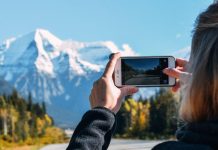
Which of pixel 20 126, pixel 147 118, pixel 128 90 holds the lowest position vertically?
pixel 147 118

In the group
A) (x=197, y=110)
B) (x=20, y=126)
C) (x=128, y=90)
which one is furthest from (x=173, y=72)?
(x=20, y=126)

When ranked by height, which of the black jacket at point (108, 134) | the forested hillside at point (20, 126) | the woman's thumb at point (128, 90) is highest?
the woman's thumb at point (128, 90)

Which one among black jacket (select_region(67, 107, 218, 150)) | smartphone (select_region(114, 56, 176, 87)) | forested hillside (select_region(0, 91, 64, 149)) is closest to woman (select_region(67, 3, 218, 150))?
black jacket (select_region(67, 107, 218, 150))

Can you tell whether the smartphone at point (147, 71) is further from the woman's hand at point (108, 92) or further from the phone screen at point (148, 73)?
the woman's hand at point (108, 92)

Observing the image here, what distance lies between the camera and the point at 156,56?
8.11ft

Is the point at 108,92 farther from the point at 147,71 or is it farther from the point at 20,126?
the point at 20,126

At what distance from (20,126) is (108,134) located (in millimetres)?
74422

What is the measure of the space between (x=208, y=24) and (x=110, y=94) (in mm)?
437

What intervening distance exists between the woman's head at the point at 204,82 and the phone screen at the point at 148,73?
0.57 meters

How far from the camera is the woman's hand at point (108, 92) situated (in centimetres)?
215

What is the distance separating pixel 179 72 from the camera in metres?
2.15

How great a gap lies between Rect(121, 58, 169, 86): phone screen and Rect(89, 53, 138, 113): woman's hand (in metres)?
0.17

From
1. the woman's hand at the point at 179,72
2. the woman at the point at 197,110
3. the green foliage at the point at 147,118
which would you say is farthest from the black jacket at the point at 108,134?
the green foliage at the point at 147,118

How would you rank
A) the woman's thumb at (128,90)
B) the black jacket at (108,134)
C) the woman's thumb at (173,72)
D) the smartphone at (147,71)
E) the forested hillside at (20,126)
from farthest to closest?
the forested hillside at (20,126) < the smartphone at (147,71) < the woman's thumb at (128,90) < the woman's thumb at (173,72) < the black jacket at (108,134)
